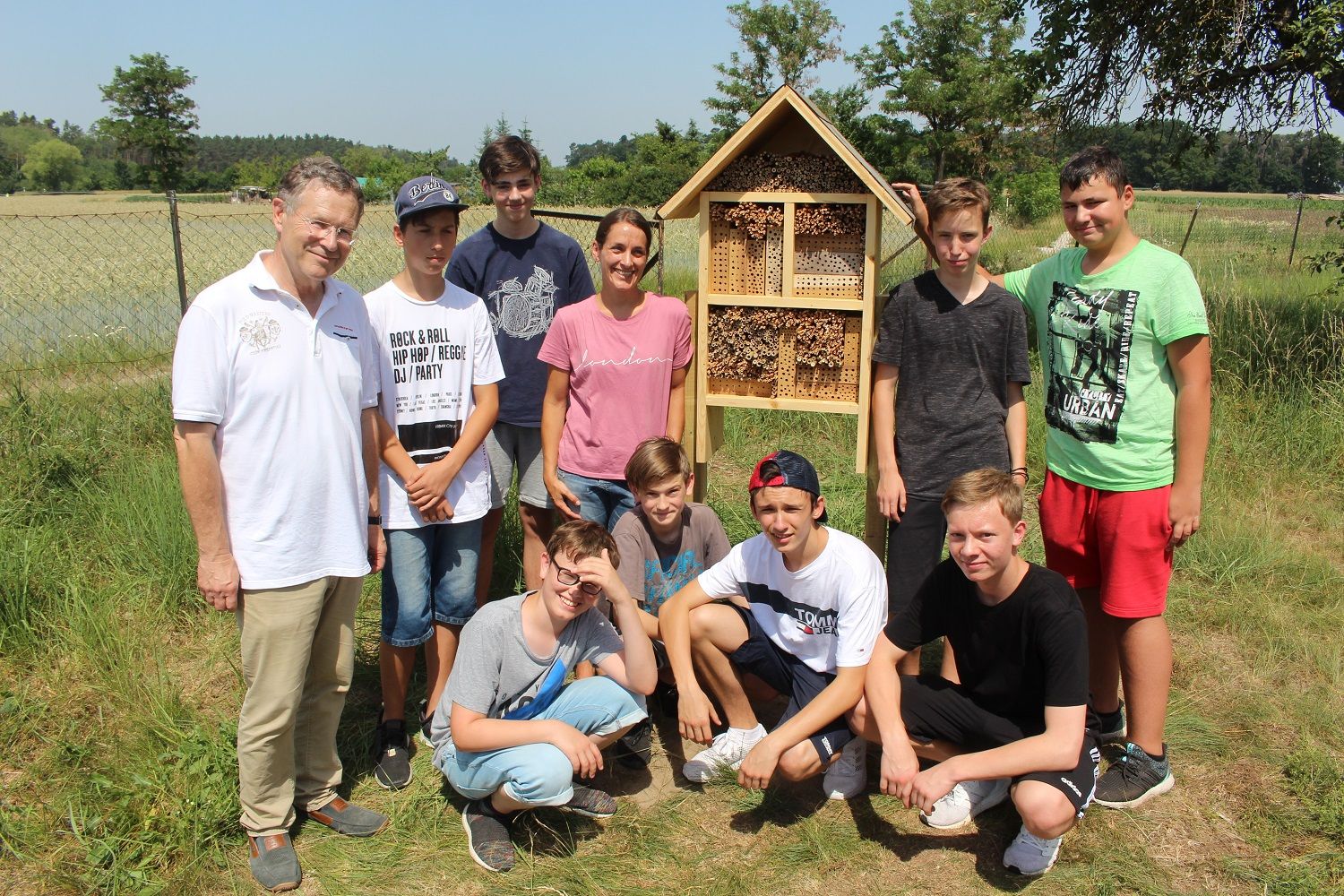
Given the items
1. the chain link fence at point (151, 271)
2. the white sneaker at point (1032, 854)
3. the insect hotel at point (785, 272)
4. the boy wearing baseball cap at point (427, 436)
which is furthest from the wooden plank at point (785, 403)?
the white sneaker at point (1032, 854)

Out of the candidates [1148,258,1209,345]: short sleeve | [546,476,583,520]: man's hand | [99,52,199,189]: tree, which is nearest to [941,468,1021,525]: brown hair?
[1148,258,1209,345]: short sleeve

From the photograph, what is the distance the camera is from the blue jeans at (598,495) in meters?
3.42

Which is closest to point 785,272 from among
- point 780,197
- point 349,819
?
point 780,197

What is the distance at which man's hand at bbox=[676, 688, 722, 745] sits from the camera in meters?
2.92

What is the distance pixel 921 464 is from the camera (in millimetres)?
3156

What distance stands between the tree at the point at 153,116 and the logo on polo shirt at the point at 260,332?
77.9 m

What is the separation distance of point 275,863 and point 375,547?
938 mm

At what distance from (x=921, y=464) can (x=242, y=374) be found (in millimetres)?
2122

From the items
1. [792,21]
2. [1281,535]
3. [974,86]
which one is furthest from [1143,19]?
[792,21]

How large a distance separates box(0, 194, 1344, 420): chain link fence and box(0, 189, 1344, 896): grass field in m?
0.20

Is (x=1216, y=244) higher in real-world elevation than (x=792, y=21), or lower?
lower

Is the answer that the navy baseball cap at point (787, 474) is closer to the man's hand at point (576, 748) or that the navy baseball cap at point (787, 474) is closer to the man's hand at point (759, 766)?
the man's hand at point (759, 766)

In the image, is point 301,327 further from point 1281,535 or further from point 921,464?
point 1281,535

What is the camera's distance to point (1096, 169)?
2.80 m
